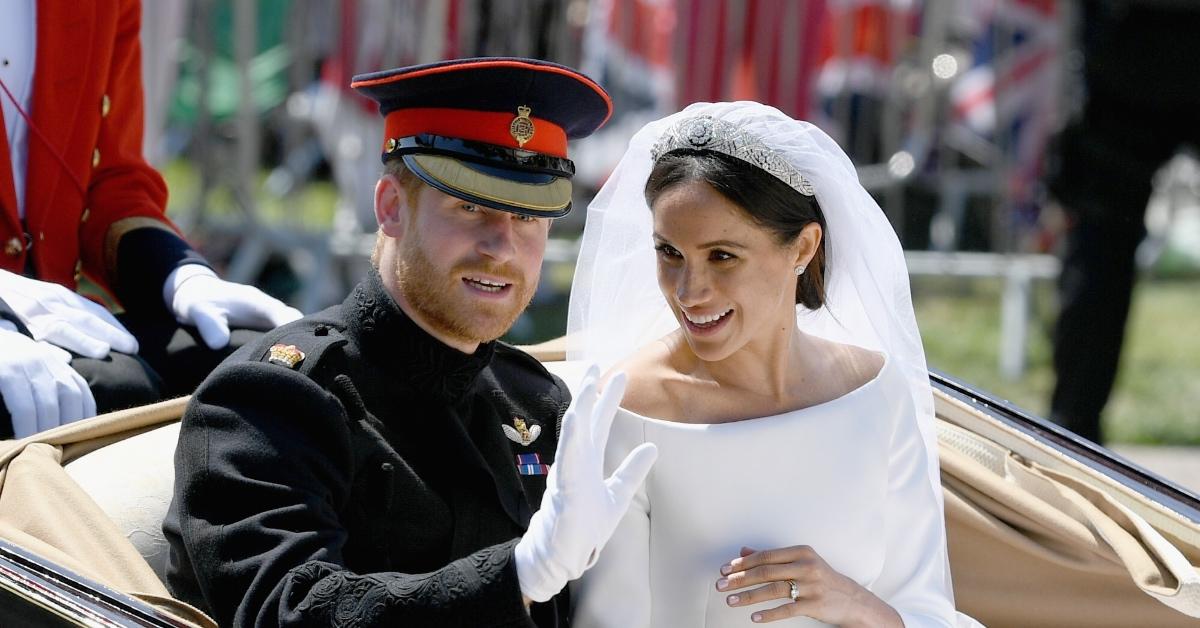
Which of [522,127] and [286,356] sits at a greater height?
[522,127]

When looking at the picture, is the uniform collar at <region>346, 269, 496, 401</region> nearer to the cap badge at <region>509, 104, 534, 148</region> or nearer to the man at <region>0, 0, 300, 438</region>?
the cap badge at <region>509, 104, 534, 148</region>

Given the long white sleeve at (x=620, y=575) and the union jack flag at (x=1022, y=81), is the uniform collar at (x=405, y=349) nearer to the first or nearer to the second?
the long white sleeve at (x=620, y=575)

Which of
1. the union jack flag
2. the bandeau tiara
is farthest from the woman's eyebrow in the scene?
the union jack flag

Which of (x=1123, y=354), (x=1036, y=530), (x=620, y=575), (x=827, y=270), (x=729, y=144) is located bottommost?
(x=1123, y=354)

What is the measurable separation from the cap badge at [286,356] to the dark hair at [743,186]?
608mm

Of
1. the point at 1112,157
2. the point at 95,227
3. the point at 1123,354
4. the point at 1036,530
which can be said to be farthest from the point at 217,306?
the point at 1123,354

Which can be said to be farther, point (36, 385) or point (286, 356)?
point (36, 385)

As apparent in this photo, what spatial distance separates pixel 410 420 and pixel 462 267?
0.25 meters

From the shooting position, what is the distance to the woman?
2396 millimetres

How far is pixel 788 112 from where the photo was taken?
7.11 meters

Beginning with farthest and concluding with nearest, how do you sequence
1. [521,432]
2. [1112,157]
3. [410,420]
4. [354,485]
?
[1112,157]
[521,432]
[410,420]
[354,485]

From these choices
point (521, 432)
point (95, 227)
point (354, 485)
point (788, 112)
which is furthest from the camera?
point (788, 112)

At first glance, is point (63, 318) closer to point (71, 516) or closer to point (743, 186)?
point (71, 516)

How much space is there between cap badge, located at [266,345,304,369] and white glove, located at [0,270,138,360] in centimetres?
60
